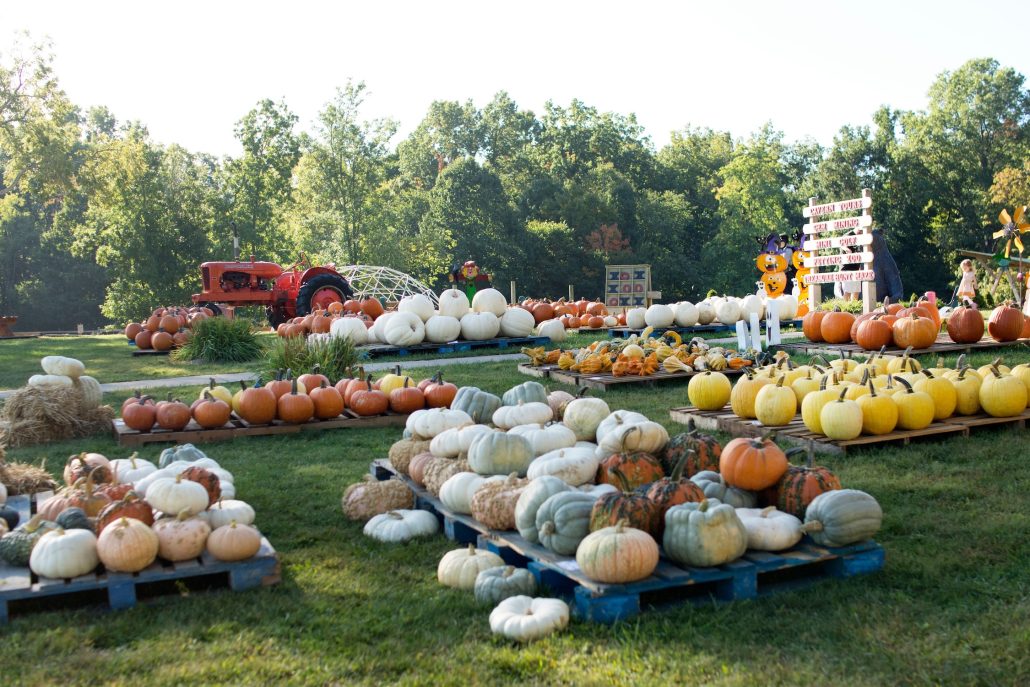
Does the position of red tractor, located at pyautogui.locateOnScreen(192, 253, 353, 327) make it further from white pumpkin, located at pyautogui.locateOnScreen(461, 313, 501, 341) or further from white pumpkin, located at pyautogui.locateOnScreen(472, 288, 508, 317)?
white pumpkin, located at pyautogui.locateOnScreen(461, 313, 501, 341)

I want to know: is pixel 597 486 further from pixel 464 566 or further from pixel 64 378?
pixel 64 378

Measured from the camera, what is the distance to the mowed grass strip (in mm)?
3498

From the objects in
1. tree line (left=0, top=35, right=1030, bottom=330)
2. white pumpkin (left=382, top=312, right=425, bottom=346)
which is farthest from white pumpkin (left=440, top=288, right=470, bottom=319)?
tree line (left=0, top=35, right=1030, bottom=330)

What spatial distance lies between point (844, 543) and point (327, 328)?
12.7 m

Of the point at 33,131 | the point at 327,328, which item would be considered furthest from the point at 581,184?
the point at 327,328

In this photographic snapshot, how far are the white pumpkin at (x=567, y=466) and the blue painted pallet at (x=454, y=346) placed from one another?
30.0 feet

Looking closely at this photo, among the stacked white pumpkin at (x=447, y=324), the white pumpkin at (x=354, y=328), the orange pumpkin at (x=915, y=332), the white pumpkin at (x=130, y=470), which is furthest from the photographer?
the white pumpkin at (x=354, y=328)

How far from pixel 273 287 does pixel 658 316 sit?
9.45m

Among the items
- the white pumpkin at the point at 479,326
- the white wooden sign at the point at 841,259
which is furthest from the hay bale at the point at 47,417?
the white wooden sign at the point at 841,259

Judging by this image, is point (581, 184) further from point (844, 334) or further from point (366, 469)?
point (366, 469)

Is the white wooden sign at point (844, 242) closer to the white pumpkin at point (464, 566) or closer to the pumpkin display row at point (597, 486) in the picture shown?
the pumpkin display row at point (597, 486)

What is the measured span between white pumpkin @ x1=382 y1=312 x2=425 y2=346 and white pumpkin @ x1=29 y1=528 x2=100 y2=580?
10594mm

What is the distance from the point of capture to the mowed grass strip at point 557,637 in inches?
138

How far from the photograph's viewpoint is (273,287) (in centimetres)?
2162
